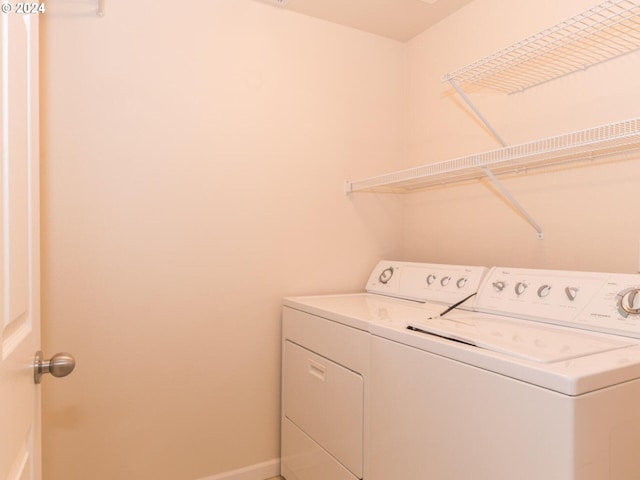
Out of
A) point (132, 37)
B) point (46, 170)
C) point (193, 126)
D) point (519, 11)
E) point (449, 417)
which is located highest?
point (519, 11)

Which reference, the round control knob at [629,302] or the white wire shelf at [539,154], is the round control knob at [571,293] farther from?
the white wire shelf at [539,154]

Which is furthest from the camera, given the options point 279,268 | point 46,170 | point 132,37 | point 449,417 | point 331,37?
point 331,37

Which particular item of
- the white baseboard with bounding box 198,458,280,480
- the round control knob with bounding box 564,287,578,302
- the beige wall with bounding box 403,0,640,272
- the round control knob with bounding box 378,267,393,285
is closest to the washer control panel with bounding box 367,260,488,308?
the round control knob with bounding box 378,267,393,285

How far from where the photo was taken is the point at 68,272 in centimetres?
158

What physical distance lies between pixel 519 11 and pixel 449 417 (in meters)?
1.65

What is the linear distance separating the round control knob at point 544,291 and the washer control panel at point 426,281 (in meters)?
0.27

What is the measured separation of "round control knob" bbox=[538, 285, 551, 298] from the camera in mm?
1368

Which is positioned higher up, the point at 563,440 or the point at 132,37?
the point at 132,37

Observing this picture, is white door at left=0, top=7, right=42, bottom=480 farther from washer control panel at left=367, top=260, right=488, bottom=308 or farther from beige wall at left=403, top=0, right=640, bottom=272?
beige wall at left=403, top=0, right=640, bottom=272

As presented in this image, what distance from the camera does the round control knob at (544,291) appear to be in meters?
1.37

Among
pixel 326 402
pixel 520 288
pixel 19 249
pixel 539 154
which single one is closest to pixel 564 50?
pixel 539 154

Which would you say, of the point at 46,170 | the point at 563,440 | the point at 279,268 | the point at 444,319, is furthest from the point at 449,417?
the point at 46,170

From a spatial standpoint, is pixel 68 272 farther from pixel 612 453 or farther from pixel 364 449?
pixel 612 453

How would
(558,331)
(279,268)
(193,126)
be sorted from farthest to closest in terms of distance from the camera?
1. (279,268)
2. (193,126)
3. (558,331)
